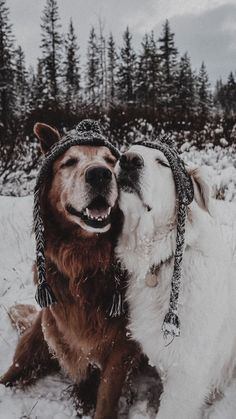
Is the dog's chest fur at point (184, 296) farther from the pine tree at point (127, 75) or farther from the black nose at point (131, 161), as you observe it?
the pine tree at point (127, 75)

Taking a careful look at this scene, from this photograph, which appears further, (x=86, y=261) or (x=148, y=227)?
(x=86, y=261)

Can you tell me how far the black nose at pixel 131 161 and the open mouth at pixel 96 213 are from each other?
0.76 ft

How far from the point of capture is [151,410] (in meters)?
2.49

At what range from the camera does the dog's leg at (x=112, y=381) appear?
234 cm

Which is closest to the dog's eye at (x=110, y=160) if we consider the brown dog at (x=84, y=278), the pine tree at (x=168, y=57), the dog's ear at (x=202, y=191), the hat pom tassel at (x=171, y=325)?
the brown dog at (x=84, y=278)

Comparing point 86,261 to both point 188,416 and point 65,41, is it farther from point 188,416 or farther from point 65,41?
point 65,41

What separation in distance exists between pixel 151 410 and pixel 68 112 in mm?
10449

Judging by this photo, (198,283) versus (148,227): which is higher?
(148,227)

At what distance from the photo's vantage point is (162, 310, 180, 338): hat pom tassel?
2014 mm

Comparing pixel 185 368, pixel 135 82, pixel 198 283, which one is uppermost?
pixel 135 82

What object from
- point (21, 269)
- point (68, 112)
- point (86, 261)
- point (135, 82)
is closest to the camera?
point (86, 261)

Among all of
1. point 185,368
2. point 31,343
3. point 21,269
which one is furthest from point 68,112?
point 185,368

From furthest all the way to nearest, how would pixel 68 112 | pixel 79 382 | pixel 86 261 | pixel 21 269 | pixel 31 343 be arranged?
pixel 68 112, pixel 21 269, pixel 31 343, pixel 79 382, pixel 86 261

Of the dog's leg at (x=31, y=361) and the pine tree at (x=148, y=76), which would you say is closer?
the dog's leg at (x=31, y=361)
